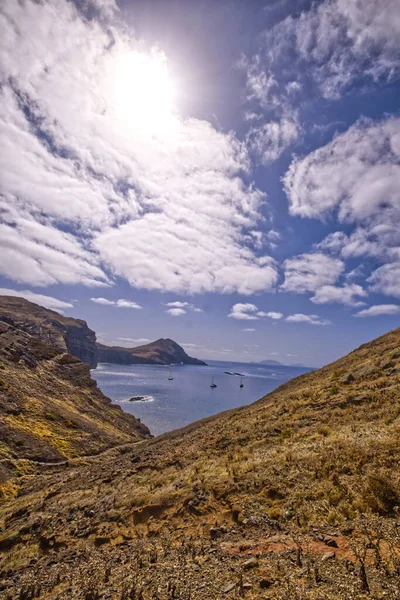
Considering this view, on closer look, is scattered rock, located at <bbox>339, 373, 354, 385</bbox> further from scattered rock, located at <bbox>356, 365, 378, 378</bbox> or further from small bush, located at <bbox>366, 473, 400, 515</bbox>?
small bush, located at <bbox>366, 473, 400, 515</bbox>

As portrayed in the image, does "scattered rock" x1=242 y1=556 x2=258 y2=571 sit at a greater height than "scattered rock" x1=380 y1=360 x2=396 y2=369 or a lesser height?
lesser

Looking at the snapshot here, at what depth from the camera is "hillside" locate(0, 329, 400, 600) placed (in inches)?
274

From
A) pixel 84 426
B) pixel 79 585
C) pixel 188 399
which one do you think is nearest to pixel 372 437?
pixel 79 585

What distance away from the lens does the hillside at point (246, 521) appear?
6.96 metres

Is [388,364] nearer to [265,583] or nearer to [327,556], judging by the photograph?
[327,556]

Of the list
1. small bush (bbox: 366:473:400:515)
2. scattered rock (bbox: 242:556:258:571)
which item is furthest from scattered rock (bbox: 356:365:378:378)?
scattered rock (bbox: 242:556:258:571)

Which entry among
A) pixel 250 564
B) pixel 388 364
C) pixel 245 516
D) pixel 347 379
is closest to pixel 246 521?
pixel 245 516

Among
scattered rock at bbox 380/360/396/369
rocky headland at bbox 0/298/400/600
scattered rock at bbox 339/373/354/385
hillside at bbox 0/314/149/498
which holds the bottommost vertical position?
hillside at bbox 0/314/149/498

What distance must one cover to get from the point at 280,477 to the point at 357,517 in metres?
3.91

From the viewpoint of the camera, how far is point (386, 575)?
19.4 ft

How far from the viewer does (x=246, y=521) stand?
33.7 feet

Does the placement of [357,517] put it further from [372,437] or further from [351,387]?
[351,387]

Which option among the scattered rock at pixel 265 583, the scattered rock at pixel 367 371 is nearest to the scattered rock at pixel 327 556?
the scattered rock at pixel 265 583

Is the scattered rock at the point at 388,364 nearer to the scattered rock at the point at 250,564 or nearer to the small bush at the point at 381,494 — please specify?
the small bush at the point at 381,494
